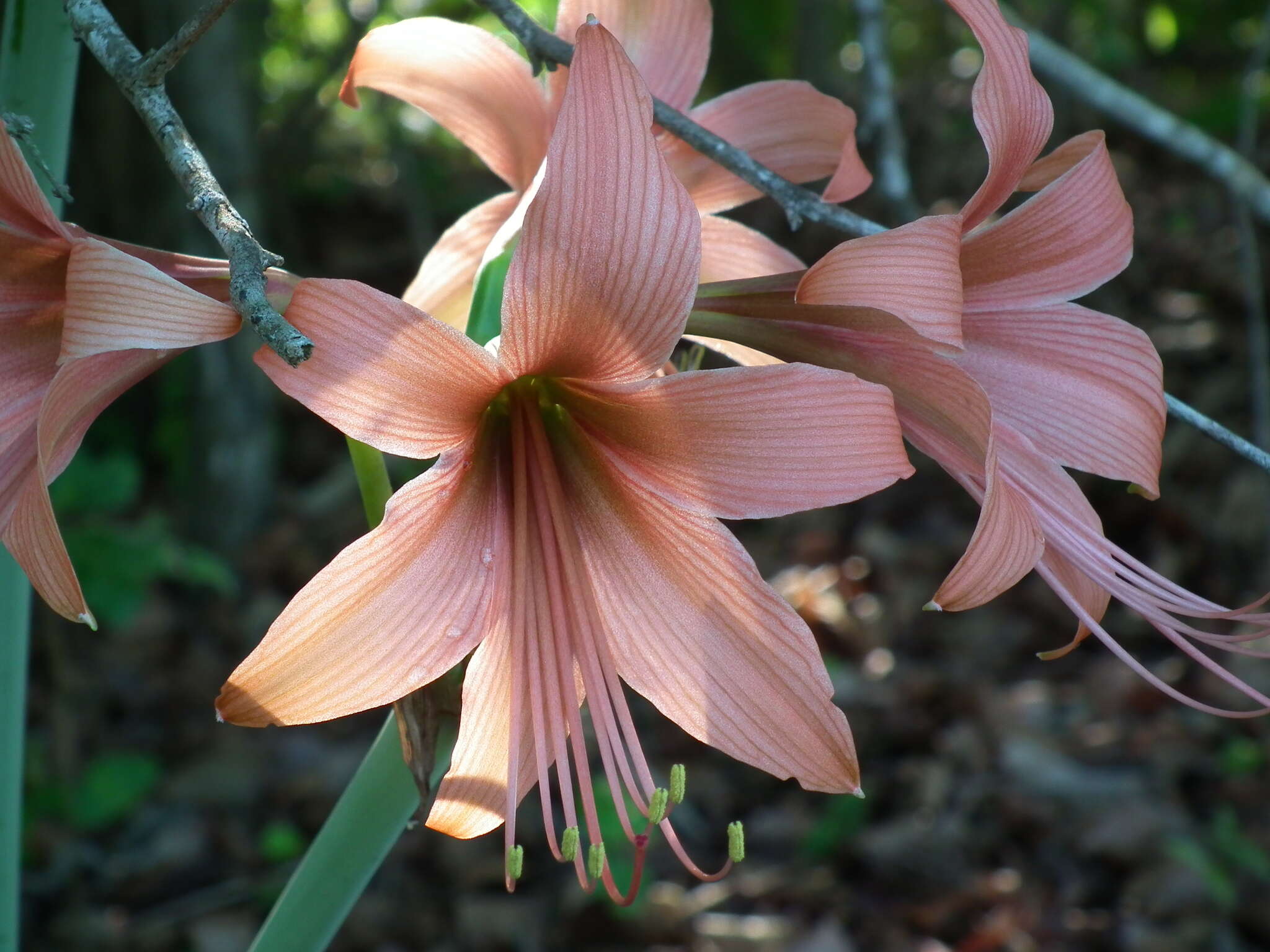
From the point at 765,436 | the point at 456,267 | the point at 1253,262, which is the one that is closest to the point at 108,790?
the point at 456,267

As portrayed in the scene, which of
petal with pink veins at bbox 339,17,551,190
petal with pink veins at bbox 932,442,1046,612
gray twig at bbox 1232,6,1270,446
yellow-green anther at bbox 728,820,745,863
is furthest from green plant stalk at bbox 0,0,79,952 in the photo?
gray twig at bbox 1232,6,1270,446

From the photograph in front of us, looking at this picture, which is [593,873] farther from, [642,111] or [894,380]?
[642,111]

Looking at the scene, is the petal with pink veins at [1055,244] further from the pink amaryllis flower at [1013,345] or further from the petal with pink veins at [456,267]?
the petal with pink veins at [456,267]

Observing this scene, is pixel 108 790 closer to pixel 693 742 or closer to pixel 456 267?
pixel 693 742

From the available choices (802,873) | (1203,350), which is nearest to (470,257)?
(802,873)

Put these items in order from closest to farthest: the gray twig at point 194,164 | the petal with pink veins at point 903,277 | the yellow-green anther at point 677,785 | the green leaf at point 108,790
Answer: the gray twig at point 194,164 → the petal with pink veins at point 903,277 → the yellow-green anther at point 677,785 → the green leaf at point 108,790

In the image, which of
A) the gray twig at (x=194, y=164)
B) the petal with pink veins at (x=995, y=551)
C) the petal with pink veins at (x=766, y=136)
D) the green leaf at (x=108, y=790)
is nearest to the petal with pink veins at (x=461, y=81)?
the petal with pink veins at (x=766, y=136)

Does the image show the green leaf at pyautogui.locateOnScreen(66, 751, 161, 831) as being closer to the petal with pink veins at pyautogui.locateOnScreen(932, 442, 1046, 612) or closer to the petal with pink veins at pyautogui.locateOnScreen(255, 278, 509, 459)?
the petal with pink veins at pyautogui.locateOnScreen(255, 278, 509, 459)
